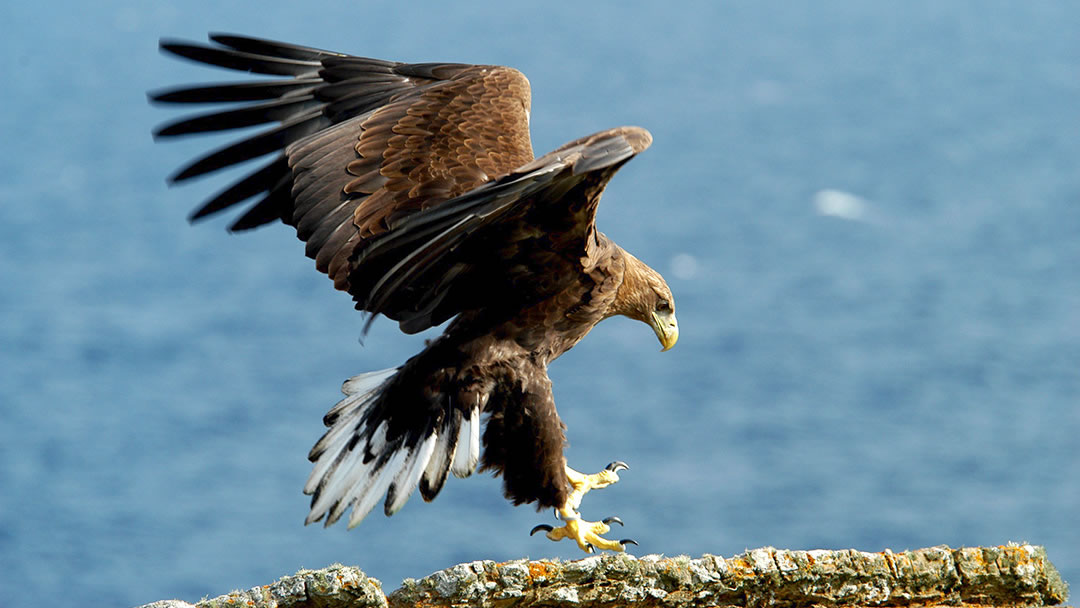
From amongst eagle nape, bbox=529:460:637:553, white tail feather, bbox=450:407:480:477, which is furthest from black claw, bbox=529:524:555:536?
white tail feather, bbox=450:407:480:477

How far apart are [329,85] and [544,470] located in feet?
7.32

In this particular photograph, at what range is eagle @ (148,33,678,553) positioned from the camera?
3592mm

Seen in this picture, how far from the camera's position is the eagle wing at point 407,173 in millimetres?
3486

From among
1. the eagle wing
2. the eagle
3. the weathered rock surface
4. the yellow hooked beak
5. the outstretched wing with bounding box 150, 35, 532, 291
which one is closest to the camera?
the weathered rock surface

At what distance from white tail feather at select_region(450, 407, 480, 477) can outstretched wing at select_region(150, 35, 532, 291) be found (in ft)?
2.50

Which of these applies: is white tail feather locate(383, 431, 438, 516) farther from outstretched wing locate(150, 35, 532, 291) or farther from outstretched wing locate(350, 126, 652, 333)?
outstretched wing locate(150, 35, 532, 291)

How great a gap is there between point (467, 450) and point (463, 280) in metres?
0.61

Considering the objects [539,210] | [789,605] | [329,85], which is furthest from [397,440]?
[329,85]

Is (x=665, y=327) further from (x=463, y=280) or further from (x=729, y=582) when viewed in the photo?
(x=729, y=582)

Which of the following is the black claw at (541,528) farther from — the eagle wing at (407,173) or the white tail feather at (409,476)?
the eagle wing at (407,173)

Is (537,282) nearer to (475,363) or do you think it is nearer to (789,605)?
(475,363)

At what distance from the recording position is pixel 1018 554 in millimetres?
3389

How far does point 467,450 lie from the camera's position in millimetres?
4016

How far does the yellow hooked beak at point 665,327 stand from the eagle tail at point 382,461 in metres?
1.04
